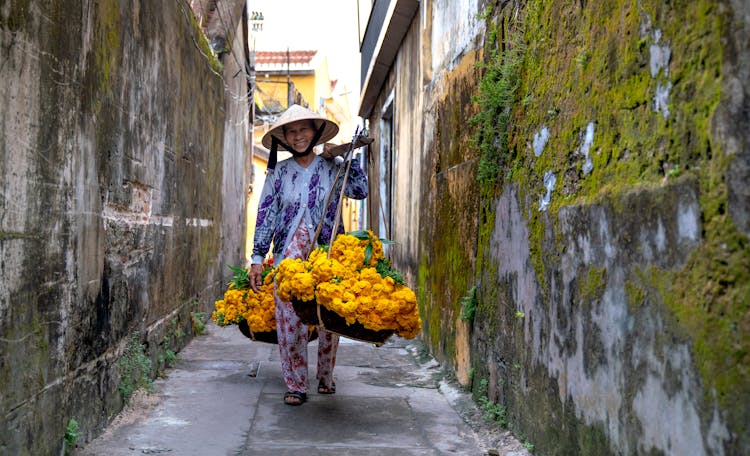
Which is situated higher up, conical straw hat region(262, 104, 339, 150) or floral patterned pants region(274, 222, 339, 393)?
conical straw hat region(262, 104, 339, 150)

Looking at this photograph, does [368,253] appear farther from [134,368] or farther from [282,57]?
[282,57]

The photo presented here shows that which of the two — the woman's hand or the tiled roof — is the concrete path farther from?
the tiled roof

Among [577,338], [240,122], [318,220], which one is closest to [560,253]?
[577,338]

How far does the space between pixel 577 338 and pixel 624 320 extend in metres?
0.51

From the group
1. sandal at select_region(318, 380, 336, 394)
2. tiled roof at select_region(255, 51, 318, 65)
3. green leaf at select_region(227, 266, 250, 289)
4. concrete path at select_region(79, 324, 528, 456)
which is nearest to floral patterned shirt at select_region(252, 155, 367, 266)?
green leaf at select_region(227, 266, 250, 289)

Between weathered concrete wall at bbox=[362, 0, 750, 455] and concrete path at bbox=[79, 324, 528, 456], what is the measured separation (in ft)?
1.14

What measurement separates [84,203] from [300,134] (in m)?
1.78

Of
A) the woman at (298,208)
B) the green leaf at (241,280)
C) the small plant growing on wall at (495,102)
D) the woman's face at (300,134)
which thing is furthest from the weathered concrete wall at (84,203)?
the small plant growing on wall at (495,102)

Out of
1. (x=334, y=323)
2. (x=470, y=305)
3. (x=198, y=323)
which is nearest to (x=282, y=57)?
(x=198, y=323)

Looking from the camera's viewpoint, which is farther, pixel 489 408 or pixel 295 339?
pixel 295 339

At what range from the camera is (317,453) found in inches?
147

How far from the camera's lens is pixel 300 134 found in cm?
504

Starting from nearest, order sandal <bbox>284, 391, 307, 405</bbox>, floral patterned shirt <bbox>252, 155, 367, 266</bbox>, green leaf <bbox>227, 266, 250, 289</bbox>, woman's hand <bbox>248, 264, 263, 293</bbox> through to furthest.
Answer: sandal <bbox>284, 391, 307, 405</bbox> < floral patterned shirt <bbox>252, 155, 367, 266</bbox> < woman's hand <bbox>248, 264, 263, 293</bbox> < green leaf <bbox>227, 266, 250, 289</bbox>

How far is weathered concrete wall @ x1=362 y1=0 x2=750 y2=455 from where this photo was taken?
6.12 feet
